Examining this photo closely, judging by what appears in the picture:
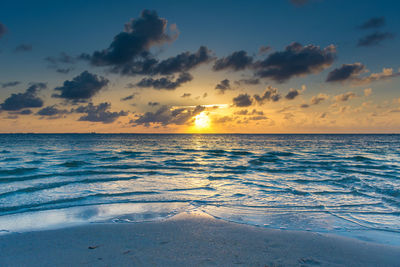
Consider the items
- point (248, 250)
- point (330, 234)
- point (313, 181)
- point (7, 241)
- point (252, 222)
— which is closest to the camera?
point (248, 250)

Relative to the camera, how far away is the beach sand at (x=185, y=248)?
4238 mm

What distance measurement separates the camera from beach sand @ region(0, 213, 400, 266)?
424 centimetres

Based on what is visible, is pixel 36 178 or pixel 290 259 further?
pixel 36 178

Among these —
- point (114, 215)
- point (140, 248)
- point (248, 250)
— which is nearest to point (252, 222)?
point (248, 250)

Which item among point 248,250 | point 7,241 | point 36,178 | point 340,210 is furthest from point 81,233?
point 36,178

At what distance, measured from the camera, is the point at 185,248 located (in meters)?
4.75

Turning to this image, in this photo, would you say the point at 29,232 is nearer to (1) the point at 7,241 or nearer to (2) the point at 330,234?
(1) the point at 7,241

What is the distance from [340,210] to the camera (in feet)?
25.5

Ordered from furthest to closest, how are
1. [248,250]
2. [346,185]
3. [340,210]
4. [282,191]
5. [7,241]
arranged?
[346,185] → [282,191] → [340,210] → [7,241] → [248,250]

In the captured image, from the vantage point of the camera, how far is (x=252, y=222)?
648 cm

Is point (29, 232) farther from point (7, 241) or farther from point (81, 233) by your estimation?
point (81, 233)

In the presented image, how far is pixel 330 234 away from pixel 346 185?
7755mm

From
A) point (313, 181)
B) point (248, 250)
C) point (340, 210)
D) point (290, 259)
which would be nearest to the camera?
point (290, 259)

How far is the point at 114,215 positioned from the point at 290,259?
525 centimetres
